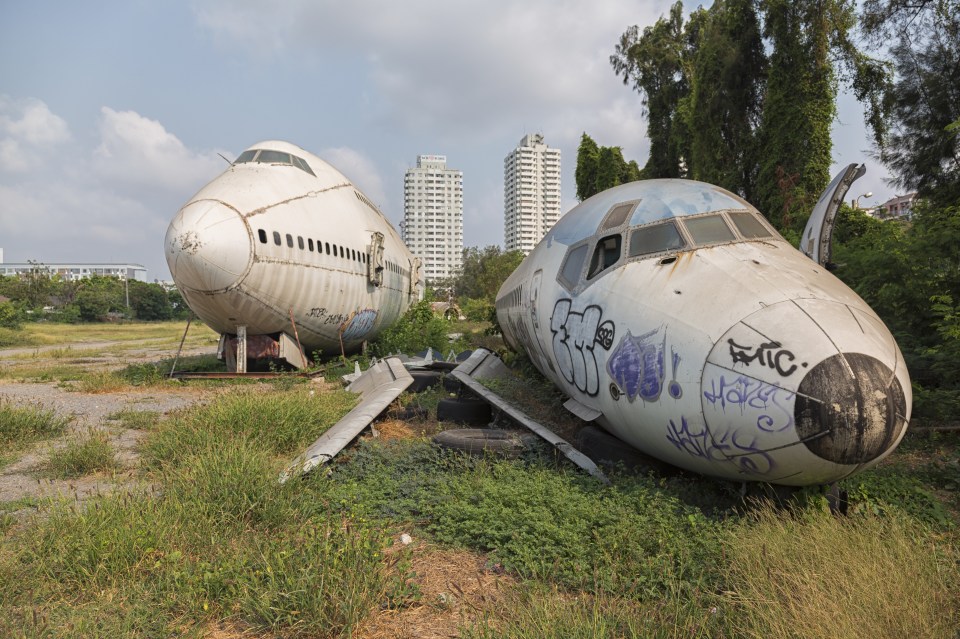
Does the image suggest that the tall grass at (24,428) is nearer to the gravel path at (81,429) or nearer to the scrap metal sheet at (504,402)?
the gravel path at (81,429)

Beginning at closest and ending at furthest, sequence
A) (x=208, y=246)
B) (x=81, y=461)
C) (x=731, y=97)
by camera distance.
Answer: (x=81, y=461)
(x=208, y=246)
(x=731, y=97)

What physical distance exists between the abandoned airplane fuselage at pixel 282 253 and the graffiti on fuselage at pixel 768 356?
11.2 meters

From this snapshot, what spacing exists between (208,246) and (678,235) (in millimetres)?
10358

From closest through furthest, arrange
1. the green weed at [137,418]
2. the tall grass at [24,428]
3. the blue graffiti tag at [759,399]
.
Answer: the blue graffiti tag at [759,399], the tall grass at [24,428], the green weed at [137,418]

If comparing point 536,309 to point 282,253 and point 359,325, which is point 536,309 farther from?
point 359,325

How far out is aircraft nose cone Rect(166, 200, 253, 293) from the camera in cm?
1212

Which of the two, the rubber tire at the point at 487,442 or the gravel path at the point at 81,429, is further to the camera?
the rubber tire at the point at 487,442

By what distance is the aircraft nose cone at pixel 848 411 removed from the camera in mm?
3777

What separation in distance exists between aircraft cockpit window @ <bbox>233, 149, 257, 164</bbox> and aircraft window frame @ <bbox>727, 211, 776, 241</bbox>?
43.8 ft

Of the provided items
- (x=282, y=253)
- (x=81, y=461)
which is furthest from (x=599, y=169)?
(x=81, y=461)

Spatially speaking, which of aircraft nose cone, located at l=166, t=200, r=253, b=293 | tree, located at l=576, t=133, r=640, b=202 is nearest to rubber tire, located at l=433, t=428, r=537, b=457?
aircraft nose cone, located at l=166, t=200, r=253, b=293

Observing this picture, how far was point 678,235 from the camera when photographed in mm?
5504

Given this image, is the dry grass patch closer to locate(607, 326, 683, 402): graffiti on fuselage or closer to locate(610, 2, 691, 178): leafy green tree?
locate(607, 326, 683, 402): graffiti on fuselage

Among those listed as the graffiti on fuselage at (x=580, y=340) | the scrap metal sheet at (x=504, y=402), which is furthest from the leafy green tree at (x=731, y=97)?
the graffiti on fuselage at (x=580, y=340)
